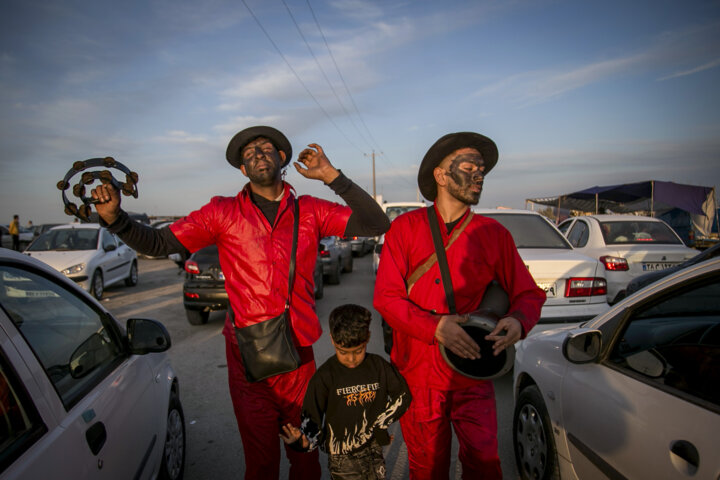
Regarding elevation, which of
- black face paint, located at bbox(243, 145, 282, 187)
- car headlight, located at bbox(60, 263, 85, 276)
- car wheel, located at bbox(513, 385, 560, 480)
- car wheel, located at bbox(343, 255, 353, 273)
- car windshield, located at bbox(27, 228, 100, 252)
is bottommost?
car wheel, located at bbox(343, 255, 353, 273)

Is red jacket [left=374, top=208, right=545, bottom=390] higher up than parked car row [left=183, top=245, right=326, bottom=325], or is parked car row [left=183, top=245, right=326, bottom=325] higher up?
red jacket [left=374, top=208, right=545, bottom=390]

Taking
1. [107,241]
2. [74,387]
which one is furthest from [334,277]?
[74,387]

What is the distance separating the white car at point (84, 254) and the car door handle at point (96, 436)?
27.9 feet

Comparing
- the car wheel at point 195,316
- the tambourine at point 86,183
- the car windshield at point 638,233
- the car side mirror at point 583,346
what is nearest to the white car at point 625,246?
the car windshield at point 638,233

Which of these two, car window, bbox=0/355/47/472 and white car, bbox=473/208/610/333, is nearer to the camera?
car window, bbox=0/355/47/472

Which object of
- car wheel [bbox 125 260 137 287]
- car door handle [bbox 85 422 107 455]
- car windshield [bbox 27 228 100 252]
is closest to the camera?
car door handle [bbox 85 422 107 455]

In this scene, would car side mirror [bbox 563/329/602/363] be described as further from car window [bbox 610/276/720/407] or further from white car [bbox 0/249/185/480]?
white car [bbox 0/249/185/480]

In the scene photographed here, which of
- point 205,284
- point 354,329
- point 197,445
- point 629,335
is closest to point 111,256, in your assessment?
point 205,284

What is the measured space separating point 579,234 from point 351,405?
24.4 ft

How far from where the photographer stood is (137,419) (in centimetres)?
210

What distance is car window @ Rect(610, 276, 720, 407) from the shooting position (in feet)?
5.77

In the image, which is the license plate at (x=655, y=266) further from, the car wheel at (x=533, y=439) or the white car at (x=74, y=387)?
the white car at (x=74, y=387)

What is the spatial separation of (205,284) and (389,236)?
18.1ft

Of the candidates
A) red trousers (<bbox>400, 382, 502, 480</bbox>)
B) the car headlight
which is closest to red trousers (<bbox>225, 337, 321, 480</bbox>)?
red trousers (<bbox>400, 382, 502, 480</bbox>)
